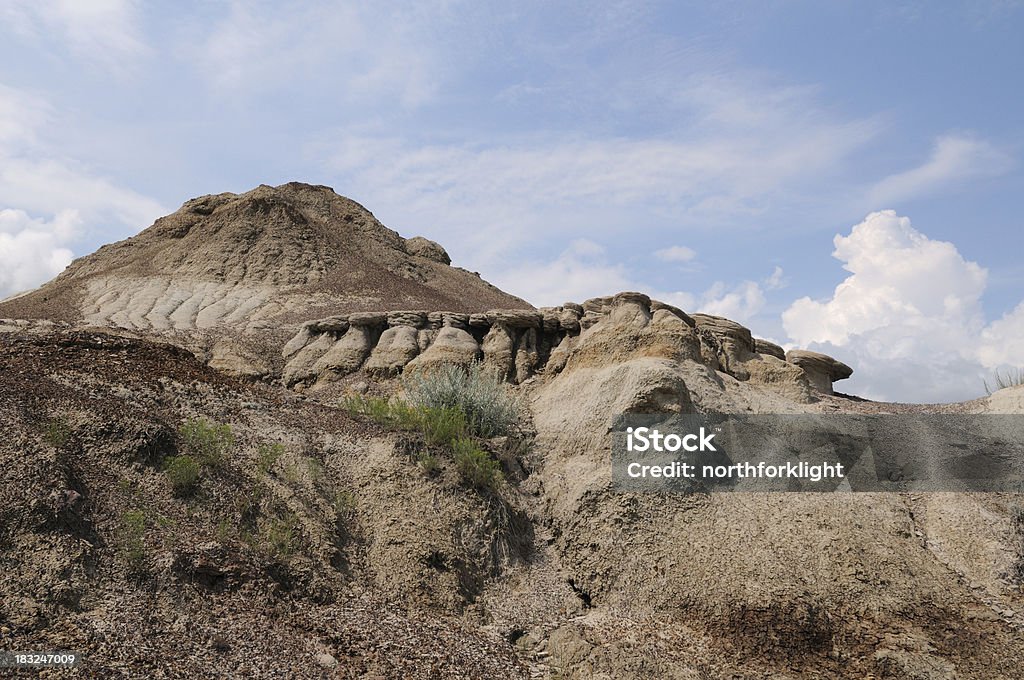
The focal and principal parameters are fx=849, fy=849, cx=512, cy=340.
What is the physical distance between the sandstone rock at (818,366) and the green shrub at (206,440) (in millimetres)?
12796

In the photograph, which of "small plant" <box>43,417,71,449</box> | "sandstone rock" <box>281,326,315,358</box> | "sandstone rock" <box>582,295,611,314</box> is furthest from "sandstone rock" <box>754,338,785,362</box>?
"small plant" <box>43,417,71,449</box>

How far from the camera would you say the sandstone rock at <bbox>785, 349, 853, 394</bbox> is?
63.1 feet

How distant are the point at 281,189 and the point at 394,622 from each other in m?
38.1

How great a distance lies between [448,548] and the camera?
10430 mm

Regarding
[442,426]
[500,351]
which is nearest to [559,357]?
[500,351]

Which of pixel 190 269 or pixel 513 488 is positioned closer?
pixel 513 488

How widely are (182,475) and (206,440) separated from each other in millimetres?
884

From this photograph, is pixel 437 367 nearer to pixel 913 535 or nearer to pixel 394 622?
pixel 394 622

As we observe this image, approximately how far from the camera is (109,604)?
26.2ft

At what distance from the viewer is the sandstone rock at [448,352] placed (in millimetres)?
17067

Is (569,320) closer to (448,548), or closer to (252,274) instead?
(448,548)

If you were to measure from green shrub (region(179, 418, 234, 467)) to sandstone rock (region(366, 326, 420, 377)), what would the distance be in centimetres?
659

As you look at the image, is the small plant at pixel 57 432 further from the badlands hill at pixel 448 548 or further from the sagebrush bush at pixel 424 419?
the sagebrush bush at pixel 424 419

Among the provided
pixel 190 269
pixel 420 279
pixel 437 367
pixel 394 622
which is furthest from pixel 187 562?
pixel 420 279
